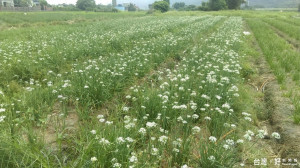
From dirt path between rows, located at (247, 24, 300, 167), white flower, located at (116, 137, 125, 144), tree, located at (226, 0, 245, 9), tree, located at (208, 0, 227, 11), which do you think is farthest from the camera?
tree, located at (226, 0, 245, 9)

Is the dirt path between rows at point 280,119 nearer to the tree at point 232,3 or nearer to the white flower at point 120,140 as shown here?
the white flower at point 120,140

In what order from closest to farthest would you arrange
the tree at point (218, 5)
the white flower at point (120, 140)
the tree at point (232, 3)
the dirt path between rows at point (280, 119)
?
the white flower at point (120, 140), the dirt path between rows at point (280, 119), the tree at point (218, 5), the tree at point (232, 3)

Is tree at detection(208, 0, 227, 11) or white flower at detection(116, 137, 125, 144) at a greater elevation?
tree at detection(208, 0, 227, 11)

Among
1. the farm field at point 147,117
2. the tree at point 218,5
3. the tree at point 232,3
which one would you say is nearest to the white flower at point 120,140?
the farm field at point 147,117

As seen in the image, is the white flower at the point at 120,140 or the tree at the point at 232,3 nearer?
the white flower at the point at 120,140

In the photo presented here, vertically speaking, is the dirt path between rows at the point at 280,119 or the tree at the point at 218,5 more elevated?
the tree at the point at 218,5

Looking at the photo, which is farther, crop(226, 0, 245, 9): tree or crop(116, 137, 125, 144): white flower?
crop(226, 0, 245, 9): tree

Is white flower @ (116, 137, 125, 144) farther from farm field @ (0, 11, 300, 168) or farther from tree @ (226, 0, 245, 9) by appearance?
tree @ (226, 0, 245, 9)

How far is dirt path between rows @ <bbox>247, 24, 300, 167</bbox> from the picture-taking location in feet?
10.1

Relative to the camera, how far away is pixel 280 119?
3.86 meters

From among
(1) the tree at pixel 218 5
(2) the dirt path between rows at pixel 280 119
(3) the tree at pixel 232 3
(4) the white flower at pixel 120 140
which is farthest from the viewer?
(3) the tree at pixel 232 3

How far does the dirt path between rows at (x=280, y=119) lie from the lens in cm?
307

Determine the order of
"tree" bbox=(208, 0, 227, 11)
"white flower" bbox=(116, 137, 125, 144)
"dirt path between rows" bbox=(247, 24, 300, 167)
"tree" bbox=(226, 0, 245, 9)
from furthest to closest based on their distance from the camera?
"tree" bbox=(226, 0, 245, 9) → "tree" bbox=(208, 0, 227, 11) → "dirt path between rows" bbox=(247, 24, 300, 167) → "white flower" bbox=(116, 137, 125, 144)

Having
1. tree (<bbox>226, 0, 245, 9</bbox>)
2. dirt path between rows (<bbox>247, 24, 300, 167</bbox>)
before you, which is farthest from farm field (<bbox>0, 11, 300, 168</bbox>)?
tree (<bbox>226, 0, 245, 9</bbox>)
